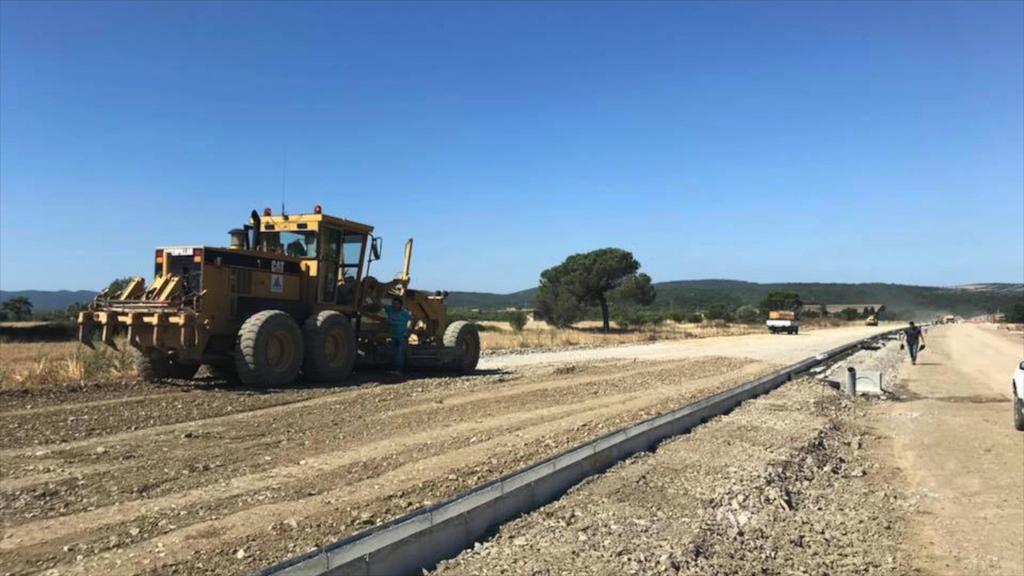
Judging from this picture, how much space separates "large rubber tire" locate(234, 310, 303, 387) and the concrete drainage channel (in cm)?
695

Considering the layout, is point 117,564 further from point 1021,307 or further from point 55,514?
point 1021,307

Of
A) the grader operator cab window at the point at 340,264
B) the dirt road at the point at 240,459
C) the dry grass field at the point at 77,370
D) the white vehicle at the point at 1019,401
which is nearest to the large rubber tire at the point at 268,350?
the dirt road at the point at 240,459

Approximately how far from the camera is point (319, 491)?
657cm

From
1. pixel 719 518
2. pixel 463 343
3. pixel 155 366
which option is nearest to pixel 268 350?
pixel 155 366

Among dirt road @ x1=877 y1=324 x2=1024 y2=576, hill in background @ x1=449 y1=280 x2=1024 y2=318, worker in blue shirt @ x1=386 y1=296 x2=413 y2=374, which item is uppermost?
hill in background @ x1=449 y1=280 x2=1024 y2=318

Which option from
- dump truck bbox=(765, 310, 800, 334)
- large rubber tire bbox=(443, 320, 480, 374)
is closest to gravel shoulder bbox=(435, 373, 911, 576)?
large rubber tire bbox=(443, 320, 480, 374)

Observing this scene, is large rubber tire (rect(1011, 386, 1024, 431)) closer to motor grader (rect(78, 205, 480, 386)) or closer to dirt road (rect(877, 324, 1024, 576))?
dirt road (rect(877, 324, 1024, 576))

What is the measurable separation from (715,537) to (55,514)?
518 cm

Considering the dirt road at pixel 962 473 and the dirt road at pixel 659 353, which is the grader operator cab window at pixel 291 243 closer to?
the dirt road at pixel 659 353

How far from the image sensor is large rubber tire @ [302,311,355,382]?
14.2 m

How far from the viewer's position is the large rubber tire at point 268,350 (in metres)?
12.8

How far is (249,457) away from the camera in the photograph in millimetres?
7910

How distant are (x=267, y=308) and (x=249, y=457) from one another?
676 centimetres

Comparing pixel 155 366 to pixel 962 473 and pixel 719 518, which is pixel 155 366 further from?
pixel 962 473
